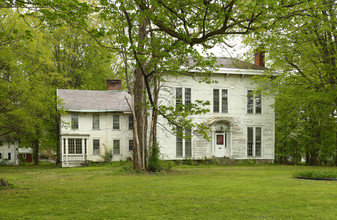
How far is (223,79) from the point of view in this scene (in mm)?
27375

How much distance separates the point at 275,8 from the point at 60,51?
98.6 feet

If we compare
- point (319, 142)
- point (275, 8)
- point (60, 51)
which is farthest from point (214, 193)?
point (60, 51)

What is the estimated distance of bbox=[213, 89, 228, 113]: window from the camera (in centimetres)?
2725

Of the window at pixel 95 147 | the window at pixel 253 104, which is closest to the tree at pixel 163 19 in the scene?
the window at pixel 253 104

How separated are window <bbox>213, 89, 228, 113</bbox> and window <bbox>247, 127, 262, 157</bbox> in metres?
2.78

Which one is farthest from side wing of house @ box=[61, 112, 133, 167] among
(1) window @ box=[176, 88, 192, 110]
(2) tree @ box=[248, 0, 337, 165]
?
(2) tree @ box=[248, 0, 337, 165]

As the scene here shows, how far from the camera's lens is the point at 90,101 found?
3006 centimetres

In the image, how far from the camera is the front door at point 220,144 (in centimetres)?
2733

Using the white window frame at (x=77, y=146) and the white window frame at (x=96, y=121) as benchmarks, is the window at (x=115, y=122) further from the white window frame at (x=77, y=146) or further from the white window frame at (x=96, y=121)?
the white window frame at (x=77, y=146)

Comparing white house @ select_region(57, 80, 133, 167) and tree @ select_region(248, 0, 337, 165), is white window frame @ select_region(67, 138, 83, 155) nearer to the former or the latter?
white house @ select_region(57, 80, 133, 167)

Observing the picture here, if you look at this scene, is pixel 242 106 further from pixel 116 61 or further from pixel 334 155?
pixel 116 61

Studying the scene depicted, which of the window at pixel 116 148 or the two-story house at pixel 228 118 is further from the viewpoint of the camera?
the window at pixel 116 148

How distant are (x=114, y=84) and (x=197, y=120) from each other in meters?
10.2

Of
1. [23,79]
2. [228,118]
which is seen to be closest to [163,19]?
[23,79]
